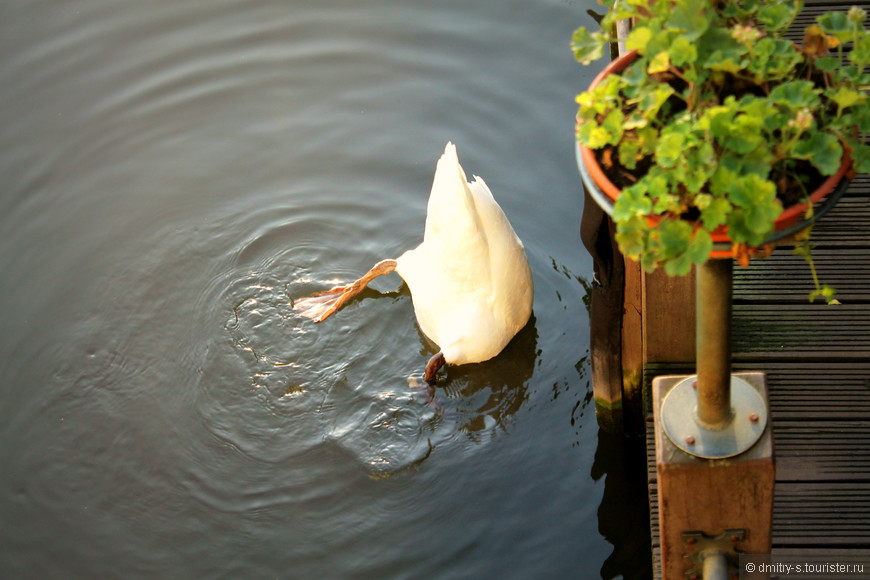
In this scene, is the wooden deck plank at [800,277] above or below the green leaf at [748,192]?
above

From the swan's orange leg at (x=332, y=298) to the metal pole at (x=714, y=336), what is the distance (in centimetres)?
315

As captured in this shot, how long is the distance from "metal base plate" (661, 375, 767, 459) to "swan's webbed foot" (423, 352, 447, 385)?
261cm

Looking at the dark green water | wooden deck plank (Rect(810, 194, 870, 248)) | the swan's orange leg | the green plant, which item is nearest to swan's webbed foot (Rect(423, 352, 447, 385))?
the dark green water

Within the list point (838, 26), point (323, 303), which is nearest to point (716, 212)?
point (838, 26)

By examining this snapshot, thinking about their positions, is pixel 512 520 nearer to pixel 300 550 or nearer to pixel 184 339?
pixel 300 550

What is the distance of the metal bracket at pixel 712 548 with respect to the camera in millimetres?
1647

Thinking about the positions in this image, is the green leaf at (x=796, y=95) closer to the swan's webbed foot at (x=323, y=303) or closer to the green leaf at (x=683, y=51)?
the green leaf at (x=683, y=51)

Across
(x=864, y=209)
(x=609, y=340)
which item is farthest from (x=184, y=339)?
(x=864, y=209)

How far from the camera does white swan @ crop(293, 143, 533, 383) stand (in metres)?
3.87

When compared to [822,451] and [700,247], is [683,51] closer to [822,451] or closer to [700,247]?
[700,247]

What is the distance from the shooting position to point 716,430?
1578 mm

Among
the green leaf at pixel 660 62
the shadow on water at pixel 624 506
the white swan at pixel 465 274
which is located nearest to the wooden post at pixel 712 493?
the green leaf at pixel 660 62

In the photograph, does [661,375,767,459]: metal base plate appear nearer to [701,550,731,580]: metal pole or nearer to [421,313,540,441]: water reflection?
[701,550,731,580]: metal pole

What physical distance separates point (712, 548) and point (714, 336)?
19.1 inches
